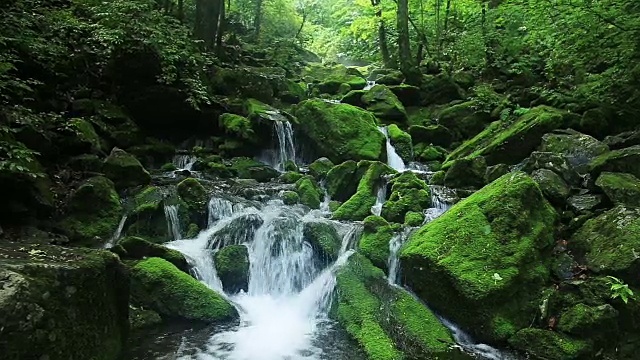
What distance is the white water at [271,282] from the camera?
611 centimetres

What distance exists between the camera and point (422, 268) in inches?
273

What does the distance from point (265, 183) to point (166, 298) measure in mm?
5594

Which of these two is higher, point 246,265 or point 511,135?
point 511,135

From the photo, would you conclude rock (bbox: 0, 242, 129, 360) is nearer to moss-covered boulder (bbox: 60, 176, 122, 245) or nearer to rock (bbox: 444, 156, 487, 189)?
moss-covered boulder (bbox: 60, 176, 122, 245)

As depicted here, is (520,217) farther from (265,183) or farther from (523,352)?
(265,183)

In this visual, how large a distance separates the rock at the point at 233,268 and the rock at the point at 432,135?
811 centimetres

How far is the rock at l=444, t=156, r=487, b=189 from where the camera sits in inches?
408

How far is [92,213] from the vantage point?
841 centimetres

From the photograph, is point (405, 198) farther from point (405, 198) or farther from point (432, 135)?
point (432, 135)

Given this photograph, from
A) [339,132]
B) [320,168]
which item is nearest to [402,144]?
[339,132]

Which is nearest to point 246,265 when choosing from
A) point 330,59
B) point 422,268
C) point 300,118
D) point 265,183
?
point 422,268

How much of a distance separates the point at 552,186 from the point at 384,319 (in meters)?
3.99

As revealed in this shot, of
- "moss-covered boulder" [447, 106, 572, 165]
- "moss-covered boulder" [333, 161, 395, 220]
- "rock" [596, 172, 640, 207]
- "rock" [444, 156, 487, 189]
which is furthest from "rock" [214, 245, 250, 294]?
"moss-covered boulder" [447, 106, 572, 165]

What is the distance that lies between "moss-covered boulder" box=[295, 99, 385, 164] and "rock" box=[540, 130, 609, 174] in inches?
164
